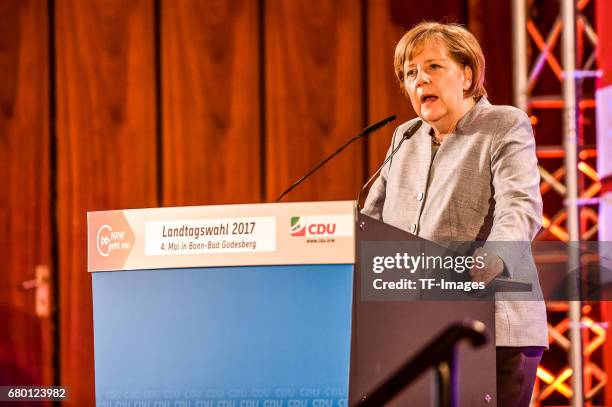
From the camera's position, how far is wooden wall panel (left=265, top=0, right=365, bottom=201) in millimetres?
4555

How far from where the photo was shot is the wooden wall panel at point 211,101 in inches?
179

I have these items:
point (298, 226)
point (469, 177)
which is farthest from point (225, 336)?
point (469, 177)

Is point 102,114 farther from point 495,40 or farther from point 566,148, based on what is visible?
point 566,148

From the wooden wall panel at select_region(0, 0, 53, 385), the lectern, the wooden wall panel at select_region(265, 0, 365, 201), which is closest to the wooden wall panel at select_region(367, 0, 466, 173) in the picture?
the wooden wall panel at select_region(265, 0, 365, 201)

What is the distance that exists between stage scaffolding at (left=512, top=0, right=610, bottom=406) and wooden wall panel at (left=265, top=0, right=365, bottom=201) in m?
0.94

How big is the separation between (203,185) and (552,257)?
2747 millimetres

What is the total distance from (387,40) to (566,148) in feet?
4.08

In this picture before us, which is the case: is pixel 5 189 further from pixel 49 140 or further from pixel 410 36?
pixel 410 36

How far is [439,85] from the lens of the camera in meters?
1.78

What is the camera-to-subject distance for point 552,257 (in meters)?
2.07

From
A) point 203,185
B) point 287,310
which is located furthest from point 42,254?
point 287,310

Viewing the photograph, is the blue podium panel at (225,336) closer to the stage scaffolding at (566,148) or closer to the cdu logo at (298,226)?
the cdu logo at (298,226)

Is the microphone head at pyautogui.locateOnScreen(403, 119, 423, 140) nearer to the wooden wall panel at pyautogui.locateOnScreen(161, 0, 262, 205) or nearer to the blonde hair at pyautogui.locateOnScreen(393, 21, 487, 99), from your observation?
the blonde hair at pyautogui.locateOnScreen(393, 21, 487, 99)

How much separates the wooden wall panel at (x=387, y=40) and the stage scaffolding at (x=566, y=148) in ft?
1.91
